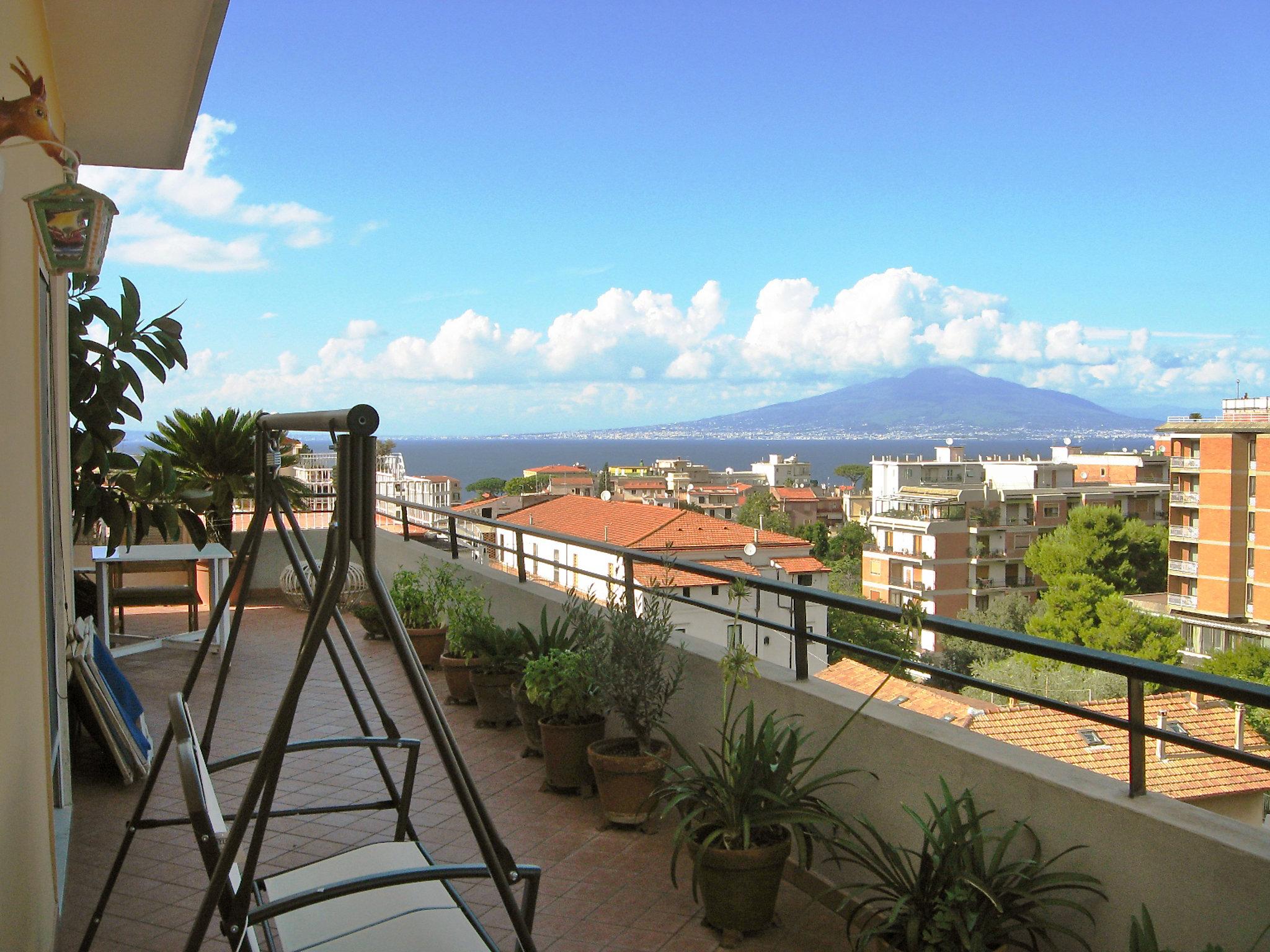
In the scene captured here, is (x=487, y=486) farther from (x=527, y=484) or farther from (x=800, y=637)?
(x=800, y=637)

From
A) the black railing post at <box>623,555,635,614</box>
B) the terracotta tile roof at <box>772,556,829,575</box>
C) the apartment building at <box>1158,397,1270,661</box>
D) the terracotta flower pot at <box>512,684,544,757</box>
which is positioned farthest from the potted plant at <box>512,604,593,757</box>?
the apartment building at <box>1158,397,1270,661</box>

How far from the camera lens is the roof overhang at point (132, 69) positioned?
3523 millimetres

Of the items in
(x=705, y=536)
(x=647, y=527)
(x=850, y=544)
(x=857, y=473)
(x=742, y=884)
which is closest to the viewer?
(x=742, y=884)

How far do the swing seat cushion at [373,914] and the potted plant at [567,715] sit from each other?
1842 mm

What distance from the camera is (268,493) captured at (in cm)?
237

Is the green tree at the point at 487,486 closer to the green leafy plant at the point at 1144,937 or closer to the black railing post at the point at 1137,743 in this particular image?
the black railing post at the point at 1137,743

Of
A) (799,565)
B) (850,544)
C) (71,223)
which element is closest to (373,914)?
(71,223)

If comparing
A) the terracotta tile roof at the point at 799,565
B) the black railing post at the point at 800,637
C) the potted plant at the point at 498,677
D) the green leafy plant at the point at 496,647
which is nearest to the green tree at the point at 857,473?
the terracotta tile roof at the point at 799,565

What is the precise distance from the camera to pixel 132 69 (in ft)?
13.4

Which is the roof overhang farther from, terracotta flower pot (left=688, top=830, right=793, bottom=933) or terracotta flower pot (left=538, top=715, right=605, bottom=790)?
terracotta flower pot (left=688, top=830, right=793, bottom=933)

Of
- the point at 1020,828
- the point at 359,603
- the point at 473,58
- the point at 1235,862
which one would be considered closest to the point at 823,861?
the point at 1020,828

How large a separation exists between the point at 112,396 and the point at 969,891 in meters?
4.29

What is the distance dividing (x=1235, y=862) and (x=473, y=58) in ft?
234

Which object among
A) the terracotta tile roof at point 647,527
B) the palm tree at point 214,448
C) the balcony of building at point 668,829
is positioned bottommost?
the terracotta tile roof at point 647,527
